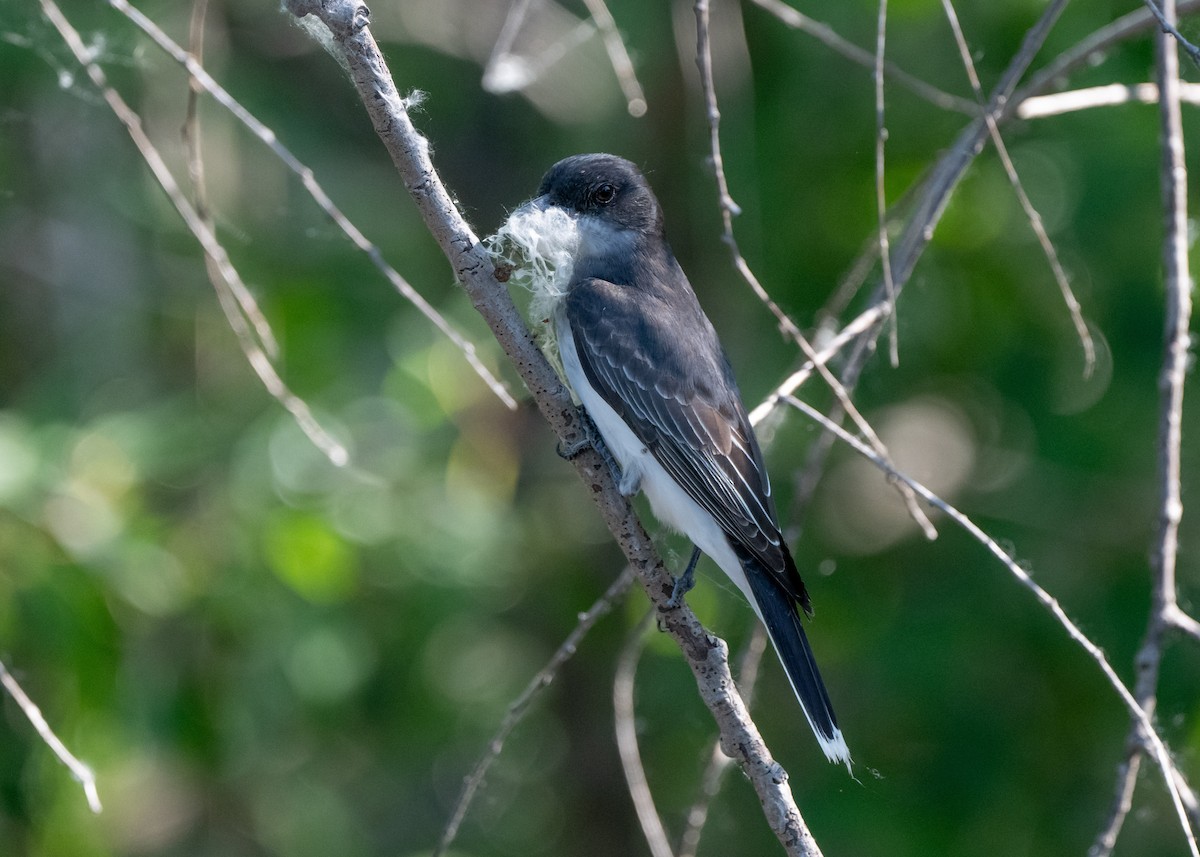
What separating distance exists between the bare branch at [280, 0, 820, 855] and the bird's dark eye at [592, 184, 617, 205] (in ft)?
3.98

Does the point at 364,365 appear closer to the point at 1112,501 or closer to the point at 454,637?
the point at 454,637

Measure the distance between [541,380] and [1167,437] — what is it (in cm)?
103

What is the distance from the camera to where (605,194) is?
317 centimetres

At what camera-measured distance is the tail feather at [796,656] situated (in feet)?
7.68

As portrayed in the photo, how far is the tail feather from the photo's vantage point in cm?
234

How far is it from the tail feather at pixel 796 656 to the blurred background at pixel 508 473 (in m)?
0.83

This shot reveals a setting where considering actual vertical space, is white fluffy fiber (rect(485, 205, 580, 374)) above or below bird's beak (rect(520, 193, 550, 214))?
below

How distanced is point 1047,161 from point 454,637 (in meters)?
2.43

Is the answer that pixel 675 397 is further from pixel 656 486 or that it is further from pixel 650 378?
pixel 656 486

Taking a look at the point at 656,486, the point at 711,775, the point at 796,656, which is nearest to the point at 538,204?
the point at 656,486

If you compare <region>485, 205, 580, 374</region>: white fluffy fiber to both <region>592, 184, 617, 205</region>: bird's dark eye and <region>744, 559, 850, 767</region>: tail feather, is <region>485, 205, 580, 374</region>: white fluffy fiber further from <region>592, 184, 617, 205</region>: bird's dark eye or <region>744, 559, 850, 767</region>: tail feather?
<region>744, 559, 850, 767</region>: tail feather

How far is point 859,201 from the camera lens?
401 centimetres

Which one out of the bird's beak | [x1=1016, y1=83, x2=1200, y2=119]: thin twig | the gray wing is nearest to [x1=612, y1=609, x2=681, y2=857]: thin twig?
the gray wing

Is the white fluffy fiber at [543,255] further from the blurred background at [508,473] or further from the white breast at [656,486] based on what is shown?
the blurred background at [508,473]
